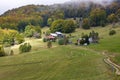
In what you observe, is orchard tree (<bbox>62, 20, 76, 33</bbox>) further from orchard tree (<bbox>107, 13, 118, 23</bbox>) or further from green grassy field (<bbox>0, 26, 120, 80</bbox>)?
green grassy field (<bbox>0, 26, 120, 80</bbox>)

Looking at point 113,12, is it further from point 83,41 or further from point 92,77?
point 92,77

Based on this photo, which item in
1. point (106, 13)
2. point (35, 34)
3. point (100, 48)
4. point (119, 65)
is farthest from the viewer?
point (106, 13)

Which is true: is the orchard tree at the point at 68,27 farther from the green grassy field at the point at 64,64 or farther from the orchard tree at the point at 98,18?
the green grassy field at the point at 64,64

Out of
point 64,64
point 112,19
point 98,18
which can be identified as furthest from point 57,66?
point 112,19

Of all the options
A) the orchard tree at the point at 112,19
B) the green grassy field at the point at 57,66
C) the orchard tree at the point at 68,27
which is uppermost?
the orchard tree at the point at 112,19

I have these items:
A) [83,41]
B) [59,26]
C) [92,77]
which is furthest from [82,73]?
[59,26]

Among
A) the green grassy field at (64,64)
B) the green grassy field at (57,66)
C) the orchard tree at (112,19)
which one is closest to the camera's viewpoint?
the green grassy field at (57,66)

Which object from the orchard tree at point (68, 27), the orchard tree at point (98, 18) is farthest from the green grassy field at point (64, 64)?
the orchard tree at point (98, 18)

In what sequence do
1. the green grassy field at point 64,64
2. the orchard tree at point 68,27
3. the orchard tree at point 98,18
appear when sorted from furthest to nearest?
the orchard tree at point 98,18
the orchard tree at point 68,27
the green grassy field at point 64,64
